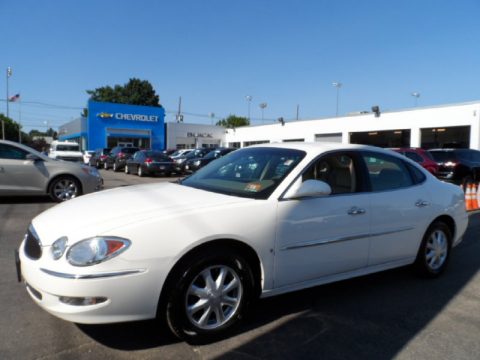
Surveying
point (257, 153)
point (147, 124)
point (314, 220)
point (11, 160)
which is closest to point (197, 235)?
point (314, 220)

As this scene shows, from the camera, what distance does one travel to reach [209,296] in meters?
3.03

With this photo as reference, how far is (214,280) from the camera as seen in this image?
3.07 meters

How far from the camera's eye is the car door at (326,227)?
Result: 334cm

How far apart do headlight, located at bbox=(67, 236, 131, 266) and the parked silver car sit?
7750 millimetres

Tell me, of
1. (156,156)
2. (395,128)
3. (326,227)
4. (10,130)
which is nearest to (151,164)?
(156,156)

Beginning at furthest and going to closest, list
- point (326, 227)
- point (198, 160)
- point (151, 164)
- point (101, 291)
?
point (198, 160), point (151, 164), point (326, 227), point (101, 291)

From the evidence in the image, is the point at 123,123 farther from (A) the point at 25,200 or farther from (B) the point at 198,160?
(A) the point at 25,200

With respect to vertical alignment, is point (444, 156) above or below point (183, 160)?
above

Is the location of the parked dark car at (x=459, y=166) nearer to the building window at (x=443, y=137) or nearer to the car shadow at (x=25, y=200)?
the car shadow at (x=25, y=200)

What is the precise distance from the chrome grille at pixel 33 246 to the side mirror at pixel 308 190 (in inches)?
77.3

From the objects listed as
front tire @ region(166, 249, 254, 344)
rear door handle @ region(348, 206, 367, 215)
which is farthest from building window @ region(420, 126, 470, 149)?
front tire @ region(166, 249, 254, 344)

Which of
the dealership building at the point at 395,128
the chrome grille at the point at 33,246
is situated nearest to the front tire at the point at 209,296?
the chrome grille at the point at 33,246

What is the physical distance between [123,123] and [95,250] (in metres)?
41.8

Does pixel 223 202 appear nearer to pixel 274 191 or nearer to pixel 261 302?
pixel 274 191
